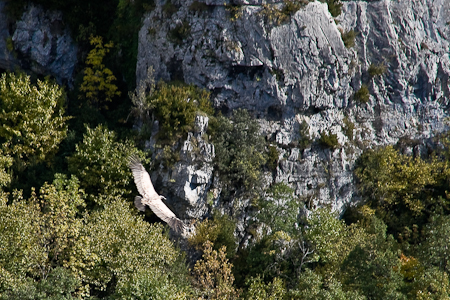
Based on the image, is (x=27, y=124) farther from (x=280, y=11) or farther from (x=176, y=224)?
(x=280, y=11)

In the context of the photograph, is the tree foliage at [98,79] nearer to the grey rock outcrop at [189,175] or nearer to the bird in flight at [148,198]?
the grey rock outcrop at [189,175]

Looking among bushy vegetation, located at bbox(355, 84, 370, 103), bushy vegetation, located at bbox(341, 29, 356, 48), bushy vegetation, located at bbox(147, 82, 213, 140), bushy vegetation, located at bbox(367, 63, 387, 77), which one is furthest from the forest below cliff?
bushy vegetation, located at bbox(367, 63, 387, 77)

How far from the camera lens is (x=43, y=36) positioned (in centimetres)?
3769

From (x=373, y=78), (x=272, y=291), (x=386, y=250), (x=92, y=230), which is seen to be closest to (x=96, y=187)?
(x=92, y=230)

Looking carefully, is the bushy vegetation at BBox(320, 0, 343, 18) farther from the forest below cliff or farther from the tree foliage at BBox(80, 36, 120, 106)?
the tree foliage at BBox(80, 36, 120, 106)

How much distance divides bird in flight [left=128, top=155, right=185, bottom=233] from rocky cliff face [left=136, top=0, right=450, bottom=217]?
2018 mm

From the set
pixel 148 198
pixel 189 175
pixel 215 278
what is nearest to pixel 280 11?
pixel 189 175

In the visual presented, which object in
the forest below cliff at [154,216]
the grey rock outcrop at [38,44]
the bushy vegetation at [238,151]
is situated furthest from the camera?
the grey rock outcrop at [38,44]

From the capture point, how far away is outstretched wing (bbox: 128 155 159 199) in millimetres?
30297

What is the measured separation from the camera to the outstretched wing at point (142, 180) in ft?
99.4

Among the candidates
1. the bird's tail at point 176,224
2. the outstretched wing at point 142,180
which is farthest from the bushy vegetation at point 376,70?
the bird's tail at point 176,224

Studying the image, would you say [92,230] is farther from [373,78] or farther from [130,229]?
[373,78]

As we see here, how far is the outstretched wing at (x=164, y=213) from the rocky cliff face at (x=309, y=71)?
7.28 feet

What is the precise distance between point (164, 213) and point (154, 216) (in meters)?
3.11
